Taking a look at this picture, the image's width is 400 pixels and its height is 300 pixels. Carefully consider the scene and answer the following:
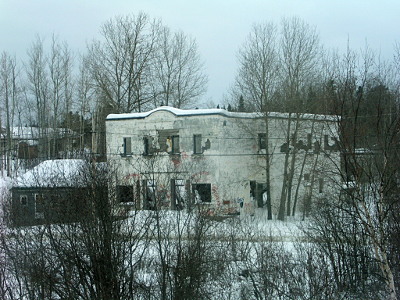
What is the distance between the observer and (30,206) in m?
14.5

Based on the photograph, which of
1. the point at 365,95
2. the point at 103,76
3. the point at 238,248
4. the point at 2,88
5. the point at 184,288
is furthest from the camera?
the point at 2,88

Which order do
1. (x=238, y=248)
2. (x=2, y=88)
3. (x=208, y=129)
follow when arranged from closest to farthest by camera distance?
(x=238, y=248), (x=208, y=129), (x=2, y=88)

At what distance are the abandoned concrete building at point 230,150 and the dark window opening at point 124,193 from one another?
748 inches

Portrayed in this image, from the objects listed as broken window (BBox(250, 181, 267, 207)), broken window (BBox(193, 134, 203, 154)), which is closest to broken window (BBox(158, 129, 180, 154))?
broken window (BBox(193, 134, 203, 154))

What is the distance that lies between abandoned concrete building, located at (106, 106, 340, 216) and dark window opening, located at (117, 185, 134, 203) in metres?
19.0

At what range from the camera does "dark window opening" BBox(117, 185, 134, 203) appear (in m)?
12.4

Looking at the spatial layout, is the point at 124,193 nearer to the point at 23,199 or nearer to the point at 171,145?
the point at 23,199

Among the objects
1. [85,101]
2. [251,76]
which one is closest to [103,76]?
[85,101]

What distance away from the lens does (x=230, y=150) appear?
34.7m

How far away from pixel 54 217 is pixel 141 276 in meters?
2.67

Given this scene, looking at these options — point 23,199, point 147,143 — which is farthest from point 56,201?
point 147,143

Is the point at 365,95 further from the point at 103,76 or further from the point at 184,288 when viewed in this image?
the point at 103,76

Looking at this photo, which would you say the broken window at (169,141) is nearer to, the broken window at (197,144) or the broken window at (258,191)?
the broken window at (197,144)

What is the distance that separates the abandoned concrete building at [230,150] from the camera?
1342 inches
